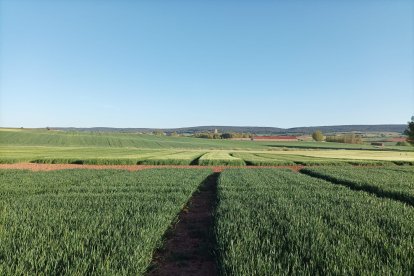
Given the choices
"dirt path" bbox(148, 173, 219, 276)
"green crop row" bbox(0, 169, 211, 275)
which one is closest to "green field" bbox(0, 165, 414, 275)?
"green crop row" bbox(0, 169, 211, 275)

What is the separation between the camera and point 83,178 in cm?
2536

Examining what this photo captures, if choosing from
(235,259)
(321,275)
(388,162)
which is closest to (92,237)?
(235,259)

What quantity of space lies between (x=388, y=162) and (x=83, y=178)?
167 feet

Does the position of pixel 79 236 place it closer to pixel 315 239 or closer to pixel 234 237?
pixel 234 237

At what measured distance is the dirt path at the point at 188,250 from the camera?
→ 859cm

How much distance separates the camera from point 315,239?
8445 millimetres

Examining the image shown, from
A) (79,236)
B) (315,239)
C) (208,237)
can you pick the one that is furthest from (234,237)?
(79,236)

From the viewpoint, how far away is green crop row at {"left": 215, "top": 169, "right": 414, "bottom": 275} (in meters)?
6.43

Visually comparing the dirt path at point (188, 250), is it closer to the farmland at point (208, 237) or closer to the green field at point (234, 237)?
the farmland at point (208, 237)

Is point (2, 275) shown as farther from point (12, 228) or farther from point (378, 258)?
point (378, 258)

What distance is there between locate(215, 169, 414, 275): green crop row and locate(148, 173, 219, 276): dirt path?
0.92m

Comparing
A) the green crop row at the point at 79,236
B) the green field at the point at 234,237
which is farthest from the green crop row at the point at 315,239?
the green crop row at the point at 79,236

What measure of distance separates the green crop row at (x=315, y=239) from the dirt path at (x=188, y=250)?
0.92 metres

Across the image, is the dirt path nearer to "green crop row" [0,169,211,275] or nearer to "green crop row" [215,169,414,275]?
"green crop row" [0,169,211,275]
